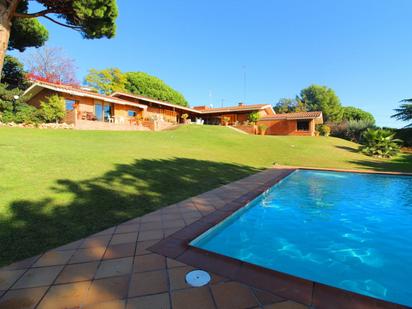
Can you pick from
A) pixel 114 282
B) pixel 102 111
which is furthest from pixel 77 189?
pixel 102 111

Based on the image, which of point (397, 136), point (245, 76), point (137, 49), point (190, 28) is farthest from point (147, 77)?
point (397, 136)

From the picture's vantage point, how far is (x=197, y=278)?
7.52ft

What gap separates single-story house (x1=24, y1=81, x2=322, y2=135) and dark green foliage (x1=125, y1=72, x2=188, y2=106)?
11.4 m

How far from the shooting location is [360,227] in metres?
4.75

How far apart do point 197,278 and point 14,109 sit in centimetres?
1890

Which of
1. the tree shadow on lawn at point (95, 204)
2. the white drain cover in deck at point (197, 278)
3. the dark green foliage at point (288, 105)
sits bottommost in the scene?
the white drain cover in deck at point (197, 278)

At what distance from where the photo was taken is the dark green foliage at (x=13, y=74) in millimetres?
16922

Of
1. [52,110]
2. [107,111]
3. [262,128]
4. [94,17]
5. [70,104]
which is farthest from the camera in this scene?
[262,128]

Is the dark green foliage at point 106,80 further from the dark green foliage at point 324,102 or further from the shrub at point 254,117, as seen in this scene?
the dark green foliage at point 324,102

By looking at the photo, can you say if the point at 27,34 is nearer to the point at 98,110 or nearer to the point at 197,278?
the point at 98,110

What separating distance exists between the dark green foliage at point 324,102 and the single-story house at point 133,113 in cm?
2138

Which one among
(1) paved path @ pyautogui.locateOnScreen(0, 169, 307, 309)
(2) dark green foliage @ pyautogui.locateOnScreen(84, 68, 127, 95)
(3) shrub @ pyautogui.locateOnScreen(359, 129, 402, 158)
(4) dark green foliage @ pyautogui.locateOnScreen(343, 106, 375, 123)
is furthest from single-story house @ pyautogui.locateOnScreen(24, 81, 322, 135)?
(4) dark green foliage @ pyautogui.locateOnScreen(343, 106, 375, 123)

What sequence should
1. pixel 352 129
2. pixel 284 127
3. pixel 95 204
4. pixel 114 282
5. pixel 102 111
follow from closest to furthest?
pixel 114 282, pixel 95 204, pixel 102 111, pixel 352 129, pixel 284 127

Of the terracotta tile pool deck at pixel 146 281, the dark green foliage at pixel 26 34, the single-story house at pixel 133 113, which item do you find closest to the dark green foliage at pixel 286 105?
the single-story house at pixel 133 113
